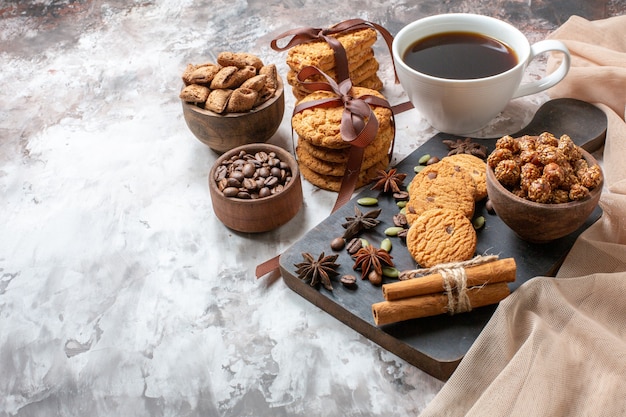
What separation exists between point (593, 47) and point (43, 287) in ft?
5.07

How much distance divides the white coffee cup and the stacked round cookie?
0.16 meters

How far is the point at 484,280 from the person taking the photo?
3.98 ft

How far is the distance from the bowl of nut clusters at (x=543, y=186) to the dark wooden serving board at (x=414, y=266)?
0.21 ft

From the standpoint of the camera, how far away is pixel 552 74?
165 centimetres

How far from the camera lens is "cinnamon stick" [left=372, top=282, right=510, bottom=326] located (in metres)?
1.19

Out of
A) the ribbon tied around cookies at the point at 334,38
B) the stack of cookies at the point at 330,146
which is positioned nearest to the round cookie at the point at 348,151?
the stack of cookies at the point at 330,146

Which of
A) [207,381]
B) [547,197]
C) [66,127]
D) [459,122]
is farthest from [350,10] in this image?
[207,381]

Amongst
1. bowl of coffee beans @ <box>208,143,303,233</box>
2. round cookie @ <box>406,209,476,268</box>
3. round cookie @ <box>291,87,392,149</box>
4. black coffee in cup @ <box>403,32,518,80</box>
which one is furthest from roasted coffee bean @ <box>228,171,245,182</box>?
black coffee in cup @ <box>403,32,518,80</box>

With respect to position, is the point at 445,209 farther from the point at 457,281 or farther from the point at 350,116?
the point at 350,116

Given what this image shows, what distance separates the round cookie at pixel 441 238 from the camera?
1.28 meters

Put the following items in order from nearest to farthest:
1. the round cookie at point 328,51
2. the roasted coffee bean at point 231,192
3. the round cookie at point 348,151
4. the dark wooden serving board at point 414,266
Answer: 1. the dark wooden serving board at point 414,266
2. the roasted coffee bean at point 231,192
3. the round cookie at point 348,151
4. the round cookie at point 328,51

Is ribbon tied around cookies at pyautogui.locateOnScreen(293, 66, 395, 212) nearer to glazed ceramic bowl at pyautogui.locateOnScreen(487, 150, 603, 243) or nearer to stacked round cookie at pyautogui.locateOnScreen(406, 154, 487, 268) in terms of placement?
stacked round cookie at pyautogui.locateOnScreen(406, 154, 487, 268)

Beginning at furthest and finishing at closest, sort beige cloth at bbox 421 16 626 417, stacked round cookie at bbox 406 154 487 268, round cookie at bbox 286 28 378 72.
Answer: round cookie at bbox 286 28 378 72
stacked round cookie at bbox 406 154 487 268
beige cloth at bbox 421 16 626 417

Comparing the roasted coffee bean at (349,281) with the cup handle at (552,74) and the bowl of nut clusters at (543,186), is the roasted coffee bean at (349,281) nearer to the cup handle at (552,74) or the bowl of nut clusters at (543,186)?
the bowl of nut clusters at (543,186)
